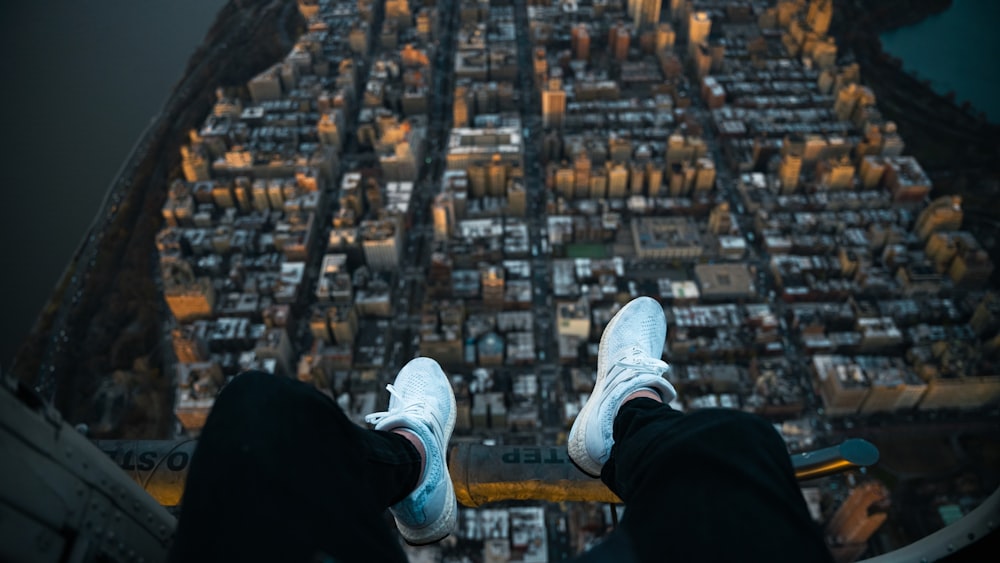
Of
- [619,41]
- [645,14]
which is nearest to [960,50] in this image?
[645,14]

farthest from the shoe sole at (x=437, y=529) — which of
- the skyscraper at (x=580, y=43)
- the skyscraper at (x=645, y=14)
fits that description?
the skyscraper at (x=645, y=14)

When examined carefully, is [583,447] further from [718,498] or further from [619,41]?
[619,41]

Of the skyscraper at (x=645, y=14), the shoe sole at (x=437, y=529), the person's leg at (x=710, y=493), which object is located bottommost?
the skyscraper at (x=645, y=14)

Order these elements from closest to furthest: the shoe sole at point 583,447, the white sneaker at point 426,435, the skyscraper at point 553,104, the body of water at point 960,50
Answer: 1. the white sneaker at point 426,435
2. the shoe sole at point 583,447
3. the skyscraper at point 553,104
4. the body of water at point 960,50

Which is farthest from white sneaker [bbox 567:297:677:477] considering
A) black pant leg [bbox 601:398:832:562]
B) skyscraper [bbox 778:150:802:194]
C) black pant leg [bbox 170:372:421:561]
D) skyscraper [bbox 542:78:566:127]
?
skyscraper [bbox 542:78:566:127]

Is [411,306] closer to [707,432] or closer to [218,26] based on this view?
[707,432]

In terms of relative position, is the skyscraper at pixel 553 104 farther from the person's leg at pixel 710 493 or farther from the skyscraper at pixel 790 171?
the person's leg at pixel 710 493

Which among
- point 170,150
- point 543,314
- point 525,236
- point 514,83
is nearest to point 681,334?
point 543,314
